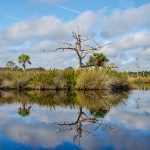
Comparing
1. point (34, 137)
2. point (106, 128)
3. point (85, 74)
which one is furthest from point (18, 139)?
point (85, 74)

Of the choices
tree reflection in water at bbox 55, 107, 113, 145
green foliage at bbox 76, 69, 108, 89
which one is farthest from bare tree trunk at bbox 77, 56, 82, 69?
tree reflection in water at bbox 55, 107, 113, 145

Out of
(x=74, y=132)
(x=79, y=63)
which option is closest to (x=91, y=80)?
(x=79, y=63)

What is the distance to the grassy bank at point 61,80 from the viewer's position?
97.5ft

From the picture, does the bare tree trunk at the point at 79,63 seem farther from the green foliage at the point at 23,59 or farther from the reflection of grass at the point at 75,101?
the green foliage at the point at 23,59

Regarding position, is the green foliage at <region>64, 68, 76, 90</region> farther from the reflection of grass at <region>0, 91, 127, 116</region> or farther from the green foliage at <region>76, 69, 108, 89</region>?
the reflection of grass at <region>0, 91, 127, 116</region>

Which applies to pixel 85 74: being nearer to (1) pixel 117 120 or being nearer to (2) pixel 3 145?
(1) pixel 117 120

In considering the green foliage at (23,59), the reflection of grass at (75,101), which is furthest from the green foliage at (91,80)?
the green foliage at (23,59)

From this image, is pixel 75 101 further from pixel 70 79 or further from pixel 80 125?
pixel 70 79

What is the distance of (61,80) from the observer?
2997cm

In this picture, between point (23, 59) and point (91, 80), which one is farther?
point (23, 59)

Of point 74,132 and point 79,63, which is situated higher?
point 79,63

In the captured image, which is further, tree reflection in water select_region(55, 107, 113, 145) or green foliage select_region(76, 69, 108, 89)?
green foliage select_region(76, 69, 108, 89)

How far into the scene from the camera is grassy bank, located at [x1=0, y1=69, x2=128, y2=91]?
2972 cm

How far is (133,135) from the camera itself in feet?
27.6
